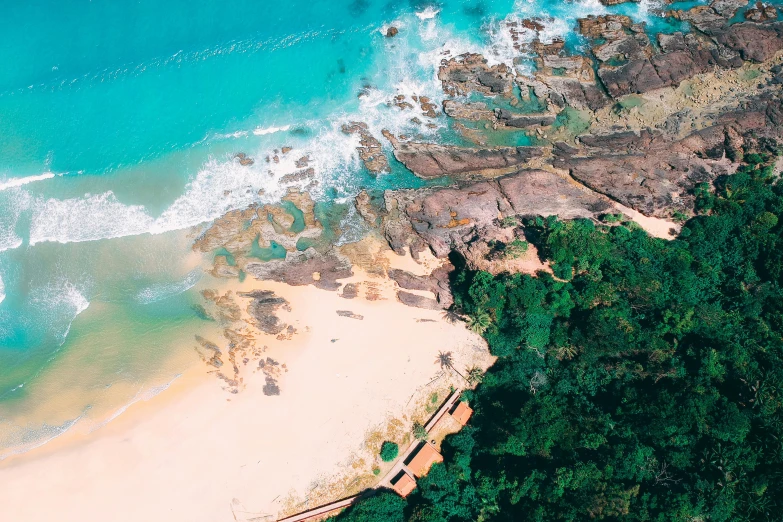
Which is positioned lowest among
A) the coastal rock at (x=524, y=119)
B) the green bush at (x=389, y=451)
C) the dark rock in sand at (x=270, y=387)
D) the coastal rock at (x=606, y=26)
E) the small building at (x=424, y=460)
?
the small building at (x=424, y=460)

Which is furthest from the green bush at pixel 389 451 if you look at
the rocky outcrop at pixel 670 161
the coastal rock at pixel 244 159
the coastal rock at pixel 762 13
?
the coastal rock at pixel 762 13

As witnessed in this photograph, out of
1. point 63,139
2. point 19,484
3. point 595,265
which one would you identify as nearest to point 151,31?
point 63,139

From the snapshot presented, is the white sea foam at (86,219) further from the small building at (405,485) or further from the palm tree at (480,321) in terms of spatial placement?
the small building at (405,485)

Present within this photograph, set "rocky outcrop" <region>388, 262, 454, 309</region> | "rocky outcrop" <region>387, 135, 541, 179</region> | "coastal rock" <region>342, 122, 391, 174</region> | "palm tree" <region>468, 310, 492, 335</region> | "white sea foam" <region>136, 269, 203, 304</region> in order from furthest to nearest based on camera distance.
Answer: "coastal rock" <region>342, 122, 391, 174</region> → "rocky outcrop" <region>387, 135, 541, 179</region> → "white sea foam" <region>136, 269, 203, 304</region> → "rocky outcrop" <region>388, 262, 454, 309</region> → "palm tree" <region>468, 310, 492, 335</region>

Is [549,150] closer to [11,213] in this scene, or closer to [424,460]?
[424,460]

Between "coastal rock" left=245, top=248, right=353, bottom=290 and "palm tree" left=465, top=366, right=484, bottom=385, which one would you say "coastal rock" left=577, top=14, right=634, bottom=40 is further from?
"palm tree" left=465, top=366, right=484, bottom=385

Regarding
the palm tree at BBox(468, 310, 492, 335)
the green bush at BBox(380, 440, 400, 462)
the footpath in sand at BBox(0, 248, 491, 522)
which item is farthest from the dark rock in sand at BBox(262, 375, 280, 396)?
the palm tree at BBox(468, 310, 492, 335)

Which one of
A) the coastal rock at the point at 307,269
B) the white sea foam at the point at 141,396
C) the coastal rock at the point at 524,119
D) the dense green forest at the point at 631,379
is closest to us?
the dense green forest at the point at 631,379

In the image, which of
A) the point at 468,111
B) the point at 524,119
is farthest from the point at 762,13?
the point at 468,111
